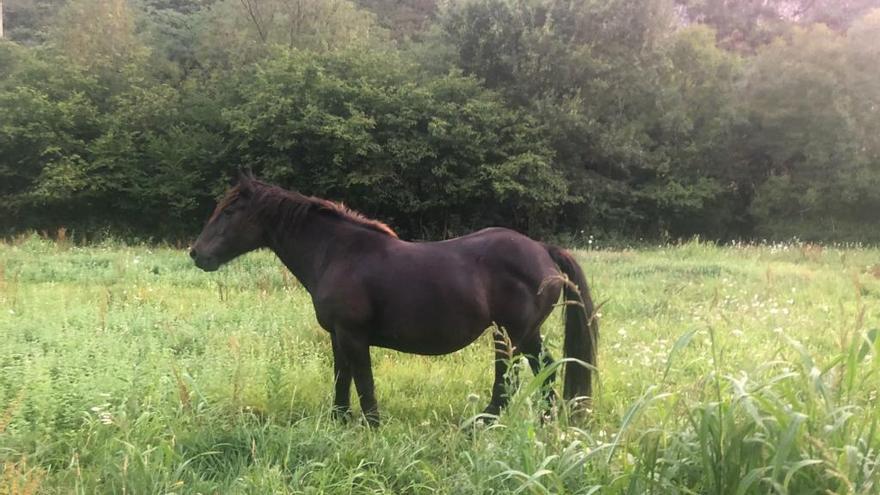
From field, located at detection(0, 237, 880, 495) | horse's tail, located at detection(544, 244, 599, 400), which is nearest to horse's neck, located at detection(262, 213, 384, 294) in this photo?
field, located at detection(0, 237, 880, 495)

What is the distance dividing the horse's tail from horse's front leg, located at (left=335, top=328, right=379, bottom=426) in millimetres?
1266

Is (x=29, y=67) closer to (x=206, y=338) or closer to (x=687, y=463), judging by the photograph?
(x=206, y=338)

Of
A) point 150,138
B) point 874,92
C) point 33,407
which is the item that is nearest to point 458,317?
point 33,407

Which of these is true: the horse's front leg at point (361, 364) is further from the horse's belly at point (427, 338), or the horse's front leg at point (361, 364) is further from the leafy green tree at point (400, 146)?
the leafy green tree at point (400, 146)

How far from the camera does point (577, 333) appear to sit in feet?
13.4

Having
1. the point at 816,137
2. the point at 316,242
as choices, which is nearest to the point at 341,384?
the point at 316,242

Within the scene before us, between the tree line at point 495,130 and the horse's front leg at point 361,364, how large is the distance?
18459mm

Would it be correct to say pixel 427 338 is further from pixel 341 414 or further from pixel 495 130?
pixel 495 130

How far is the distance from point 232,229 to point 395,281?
1346 millimetres

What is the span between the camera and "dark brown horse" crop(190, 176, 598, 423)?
13.0ft

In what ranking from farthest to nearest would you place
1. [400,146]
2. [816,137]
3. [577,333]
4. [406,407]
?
[816,137]
[400,146]
[406,407]
[577,333]

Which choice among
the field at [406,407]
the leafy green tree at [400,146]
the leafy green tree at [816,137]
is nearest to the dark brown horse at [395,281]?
the field at [406,407]

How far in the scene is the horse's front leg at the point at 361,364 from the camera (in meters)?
3.95

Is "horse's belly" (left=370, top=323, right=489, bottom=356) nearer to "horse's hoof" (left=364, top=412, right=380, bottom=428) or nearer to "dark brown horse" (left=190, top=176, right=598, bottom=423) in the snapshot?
"dark brown horse" (left=190, top=176, right=598, bottom=423)
